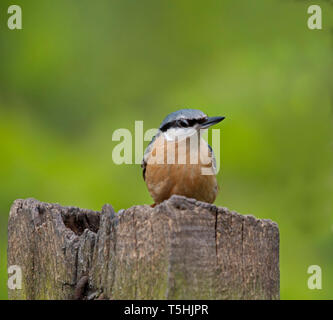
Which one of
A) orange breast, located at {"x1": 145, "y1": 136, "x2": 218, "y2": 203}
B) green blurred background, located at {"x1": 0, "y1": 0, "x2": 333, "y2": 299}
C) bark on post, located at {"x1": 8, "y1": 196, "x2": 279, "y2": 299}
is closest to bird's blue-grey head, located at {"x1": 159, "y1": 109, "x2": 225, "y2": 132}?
orange breast, located at {"x1": 145, "y1": 136, "x2": 218, "y2": 203}

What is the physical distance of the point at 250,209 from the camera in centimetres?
648

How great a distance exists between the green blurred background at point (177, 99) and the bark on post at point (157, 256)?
239 centimetres

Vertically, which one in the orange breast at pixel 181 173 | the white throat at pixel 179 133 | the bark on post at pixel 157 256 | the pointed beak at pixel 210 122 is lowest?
the bark on post at pixel 157 256

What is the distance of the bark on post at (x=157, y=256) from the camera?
10.6 ft

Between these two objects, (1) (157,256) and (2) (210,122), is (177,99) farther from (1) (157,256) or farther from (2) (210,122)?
(1) (157,256)

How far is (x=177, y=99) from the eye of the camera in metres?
7.25

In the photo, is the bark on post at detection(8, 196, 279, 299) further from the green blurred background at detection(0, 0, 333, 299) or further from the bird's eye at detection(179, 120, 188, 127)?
the green blurred background at detection(0, 0, 333, 299)

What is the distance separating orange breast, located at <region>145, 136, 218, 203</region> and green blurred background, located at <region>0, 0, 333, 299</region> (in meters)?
1.59

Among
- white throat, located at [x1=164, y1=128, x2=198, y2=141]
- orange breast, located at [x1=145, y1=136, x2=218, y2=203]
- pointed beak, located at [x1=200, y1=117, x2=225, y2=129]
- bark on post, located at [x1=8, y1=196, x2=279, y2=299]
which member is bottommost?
bark on post, located at [x1=8, y1=196, x2=279, y2=299]

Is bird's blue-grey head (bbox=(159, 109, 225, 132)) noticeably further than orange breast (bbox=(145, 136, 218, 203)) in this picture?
Yes

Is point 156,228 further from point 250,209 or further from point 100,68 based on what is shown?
point 100,68

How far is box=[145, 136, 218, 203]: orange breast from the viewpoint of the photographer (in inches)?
187

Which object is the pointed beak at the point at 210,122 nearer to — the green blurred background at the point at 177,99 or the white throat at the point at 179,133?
the white throat at the point at 179,133

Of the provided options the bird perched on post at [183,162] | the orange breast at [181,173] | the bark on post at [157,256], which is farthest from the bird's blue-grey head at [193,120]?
the bark on post at [157,256]
